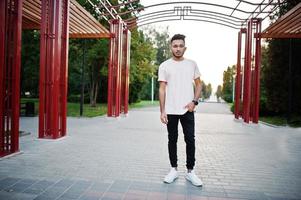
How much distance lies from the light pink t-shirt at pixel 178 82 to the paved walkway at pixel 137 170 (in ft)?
3.67

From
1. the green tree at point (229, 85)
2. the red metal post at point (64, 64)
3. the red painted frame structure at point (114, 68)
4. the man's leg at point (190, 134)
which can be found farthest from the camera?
the green tree at point (229, 85)

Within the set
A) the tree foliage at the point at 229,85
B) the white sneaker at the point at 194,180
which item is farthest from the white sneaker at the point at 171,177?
the tree foliage at the point at 229,85

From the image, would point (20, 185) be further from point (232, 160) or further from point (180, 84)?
point (232, 160)

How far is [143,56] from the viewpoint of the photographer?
25.4 m

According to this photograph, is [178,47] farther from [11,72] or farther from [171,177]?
[11,72]

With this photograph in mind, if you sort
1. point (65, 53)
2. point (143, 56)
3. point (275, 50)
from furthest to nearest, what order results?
point (143, 56), point (275, 50), point (65, 53)

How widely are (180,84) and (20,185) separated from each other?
2554 mm

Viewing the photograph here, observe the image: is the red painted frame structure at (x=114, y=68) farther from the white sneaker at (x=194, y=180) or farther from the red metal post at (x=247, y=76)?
the white sneaker at (x=194, y=180)

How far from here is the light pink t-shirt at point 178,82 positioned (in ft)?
14.3

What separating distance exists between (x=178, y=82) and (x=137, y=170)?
1.71m

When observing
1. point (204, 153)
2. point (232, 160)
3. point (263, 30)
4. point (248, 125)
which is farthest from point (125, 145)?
point (263, 30)

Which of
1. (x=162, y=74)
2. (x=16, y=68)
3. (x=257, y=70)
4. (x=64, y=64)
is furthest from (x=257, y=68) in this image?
(x=16, y=68)

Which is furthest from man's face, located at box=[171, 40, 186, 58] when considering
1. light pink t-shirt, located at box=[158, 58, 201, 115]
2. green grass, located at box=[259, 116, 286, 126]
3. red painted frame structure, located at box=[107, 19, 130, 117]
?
green grass, located at box=[259, 116, 286, 126]

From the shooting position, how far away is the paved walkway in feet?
13.0
